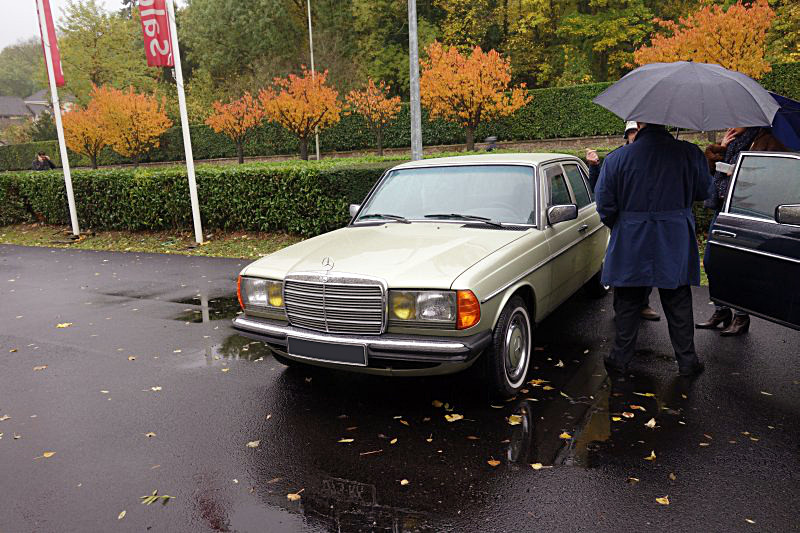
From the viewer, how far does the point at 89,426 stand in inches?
170

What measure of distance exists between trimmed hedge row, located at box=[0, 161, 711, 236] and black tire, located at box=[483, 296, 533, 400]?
6498mm

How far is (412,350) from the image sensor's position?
3.81m

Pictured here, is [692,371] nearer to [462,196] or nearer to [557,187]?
[557,187]

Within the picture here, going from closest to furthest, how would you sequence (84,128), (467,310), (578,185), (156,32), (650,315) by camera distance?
1. (467,310)
2. (578,185)
3. (650,315)
4. (156,32)
5. (84,128)

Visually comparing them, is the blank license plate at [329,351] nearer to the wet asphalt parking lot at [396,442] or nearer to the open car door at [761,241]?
the wet asphalt parking lot at [396,442]

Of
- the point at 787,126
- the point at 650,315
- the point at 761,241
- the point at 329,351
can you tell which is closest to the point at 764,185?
the point at 761,241

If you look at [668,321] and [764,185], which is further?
[668,321]

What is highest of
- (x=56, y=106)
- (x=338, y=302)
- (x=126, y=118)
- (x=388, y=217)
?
(x=126, y=118)

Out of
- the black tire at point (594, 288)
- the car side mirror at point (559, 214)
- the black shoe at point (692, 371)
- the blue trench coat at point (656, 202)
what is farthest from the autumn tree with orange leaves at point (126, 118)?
the black shoe at point (692, 371)

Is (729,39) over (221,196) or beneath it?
over

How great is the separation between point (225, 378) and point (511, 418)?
2522mm

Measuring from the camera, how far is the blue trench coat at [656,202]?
14.4ft

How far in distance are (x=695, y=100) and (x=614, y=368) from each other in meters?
2.19

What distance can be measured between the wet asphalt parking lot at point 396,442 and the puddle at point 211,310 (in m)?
0.95
